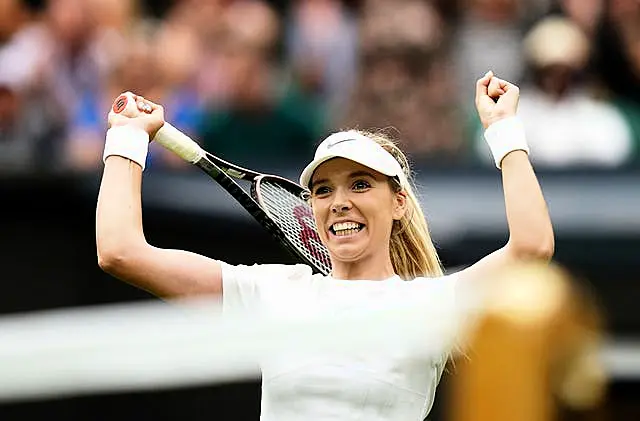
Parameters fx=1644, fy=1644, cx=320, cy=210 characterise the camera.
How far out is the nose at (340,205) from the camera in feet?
14.0

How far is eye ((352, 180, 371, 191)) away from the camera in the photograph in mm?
4320

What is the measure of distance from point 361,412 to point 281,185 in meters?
1.08

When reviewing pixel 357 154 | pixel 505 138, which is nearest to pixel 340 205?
pixel 357 154

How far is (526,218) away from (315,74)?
5314 millimetres

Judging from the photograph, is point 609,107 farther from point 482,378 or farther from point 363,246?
point 482,378

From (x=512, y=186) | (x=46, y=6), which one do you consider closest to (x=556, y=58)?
(x=46, y=6)

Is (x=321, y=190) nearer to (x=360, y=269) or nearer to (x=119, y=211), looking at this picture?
(x=360, y=269)

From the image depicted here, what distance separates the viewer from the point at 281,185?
4.89 metres

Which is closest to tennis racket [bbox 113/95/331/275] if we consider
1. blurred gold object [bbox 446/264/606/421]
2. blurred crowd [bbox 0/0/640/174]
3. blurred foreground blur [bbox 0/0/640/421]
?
blurred foreground blur [bbox 0/0/640/421]

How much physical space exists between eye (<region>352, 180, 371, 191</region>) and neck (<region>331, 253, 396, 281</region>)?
19 cm

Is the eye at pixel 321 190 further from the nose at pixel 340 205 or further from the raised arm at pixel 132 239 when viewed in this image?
the raised arm at pixel 132 239

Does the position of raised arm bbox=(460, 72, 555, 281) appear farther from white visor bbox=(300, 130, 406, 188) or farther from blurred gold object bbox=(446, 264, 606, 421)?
blurred gold object bbox=(446, 264, 606, 421)

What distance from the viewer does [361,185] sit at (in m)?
4.33

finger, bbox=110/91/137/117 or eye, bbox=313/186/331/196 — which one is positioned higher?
finger, bbox=110/91/137/117
